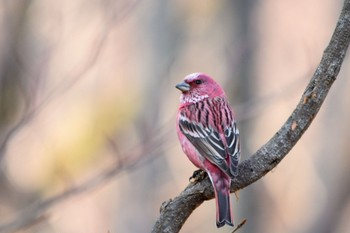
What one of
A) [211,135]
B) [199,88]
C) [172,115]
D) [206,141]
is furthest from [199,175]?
[172,115]

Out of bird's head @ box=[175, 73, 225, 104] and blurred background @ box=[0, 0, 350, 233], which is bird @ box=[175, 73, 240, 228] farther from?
blurred background @ box=[0, 0, 350, 233]

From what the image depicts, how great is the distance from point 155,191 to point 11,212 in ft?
10.3

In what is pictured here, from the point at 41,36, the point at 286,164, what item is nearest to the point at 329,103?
the point at 286,164

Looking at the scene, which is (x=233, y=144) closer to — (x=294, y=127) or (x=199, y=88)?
(x=199, y=88)

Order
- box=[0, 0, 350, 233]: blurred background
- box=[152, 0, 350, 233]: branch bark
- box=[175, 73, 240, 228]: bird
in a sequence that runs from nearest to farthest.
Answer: box=[152, 0, 350, 233]: branch bark, box=[175, 73, 240, 228]: bird, box=[0, 0, 350, 233]: blurred background

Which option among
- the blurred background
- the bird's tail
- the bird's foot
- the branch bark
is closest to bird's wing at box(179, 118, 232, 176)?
the bird's foot

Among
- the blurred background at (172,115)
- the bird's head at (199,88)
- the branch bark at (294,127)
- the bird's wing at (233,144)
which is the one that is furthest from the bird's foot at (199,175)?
the blurred background at (172,115)

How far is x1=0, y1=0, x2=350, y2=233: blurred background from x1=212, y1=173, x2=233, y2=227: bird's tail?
541 cm

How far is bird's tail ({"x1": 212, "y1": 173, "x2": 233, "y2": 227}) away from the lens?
18.4ft

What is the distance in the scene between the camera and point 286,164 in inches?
538

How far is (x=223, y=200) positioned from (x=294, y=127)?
91 cm

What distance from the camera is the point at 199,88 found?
7395mm

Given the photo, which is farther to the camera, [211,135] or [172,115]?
[172,115]

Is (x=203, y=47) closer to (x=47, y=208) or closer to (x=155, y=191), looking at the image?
(x=155, y=191)
